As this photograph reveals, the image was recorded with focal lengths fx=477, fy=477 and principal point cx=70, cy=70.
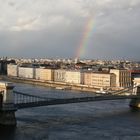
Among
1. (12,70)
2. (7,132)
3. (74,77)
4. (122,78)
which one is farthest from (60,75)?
(7,132)

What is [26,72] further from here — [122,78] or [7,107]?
[7,107]

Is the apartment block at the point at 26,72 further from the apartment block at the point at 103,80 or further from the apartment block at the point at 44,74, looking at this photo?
the apartment block at the point at 103,80

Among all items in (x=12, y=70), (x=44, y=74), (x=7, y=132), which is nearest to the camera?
(x=7, y=132)

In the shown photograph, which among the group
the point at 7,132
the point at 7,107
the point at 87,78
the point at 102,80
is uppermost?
the point at 87,78

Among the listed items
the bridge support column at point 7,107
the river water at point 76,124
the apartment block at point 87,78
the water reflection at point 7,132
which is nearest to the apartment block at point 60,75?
the apartment block at point 87,78

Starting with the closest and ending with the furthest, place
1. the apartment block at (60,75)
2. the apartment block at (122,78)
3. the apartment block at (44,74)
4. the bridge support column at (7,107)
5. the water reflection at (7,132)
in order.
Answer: the water reflection at (7,132) < the bridge support column at (7,107) < the apartment block at (122,78) < the apartment block at (60,75) < the apartment block at (44,74)

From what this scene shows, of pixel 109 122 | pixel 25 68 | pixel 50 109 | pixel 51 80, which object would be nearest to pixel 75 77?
pixel 51 80

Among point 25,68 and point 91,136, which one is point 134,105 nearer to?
point 91,136
